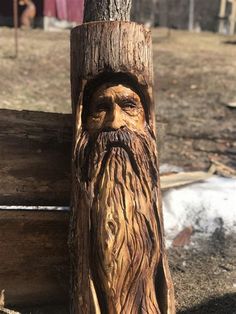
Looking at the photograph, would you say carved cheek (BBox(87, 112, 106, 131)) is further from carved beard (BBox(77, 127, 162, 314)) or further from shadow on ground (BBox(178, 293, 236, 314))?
shadow on ground (BBox(178, 293, 236, 314))

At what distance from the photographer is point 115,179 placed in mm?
2707

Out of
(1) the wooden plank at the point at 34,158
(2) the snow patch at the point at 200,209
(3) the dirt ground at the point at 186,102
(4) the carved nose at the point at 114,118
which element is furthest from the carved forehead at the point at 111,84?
(2) the snow patch at the point at 200,209

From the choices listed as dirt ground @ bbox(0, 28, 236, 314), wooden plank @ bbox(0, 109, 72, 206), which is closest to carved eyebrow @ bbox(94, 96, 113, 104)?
wooden plank @ bbox(0, 109, 72, 206)

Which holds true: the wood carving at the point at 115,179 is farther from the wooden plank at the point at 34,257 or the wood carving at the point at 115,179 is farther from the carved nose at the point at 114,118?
the wooden plank at the point at 34,257

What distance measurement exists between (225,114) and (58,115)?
15.8 feet

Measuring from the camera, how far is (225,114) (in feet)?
25.1

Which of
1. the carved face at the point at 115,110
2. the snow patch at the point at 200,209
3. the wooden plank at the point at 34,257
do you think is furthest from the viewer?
the snow patch at the point at 200,209

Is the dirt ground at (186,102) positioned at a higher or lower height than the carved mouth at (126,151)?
lower

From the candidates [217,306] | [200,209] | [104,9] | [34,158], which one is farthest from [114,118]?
[200,209]

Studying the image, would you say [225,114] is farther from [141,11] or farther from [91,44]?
[141,11]

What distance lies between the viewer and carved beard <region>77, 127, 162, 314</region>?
264 cm

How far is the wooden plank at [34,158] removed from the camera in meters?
3.21

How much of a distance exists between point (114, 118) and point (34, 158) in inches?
29.2

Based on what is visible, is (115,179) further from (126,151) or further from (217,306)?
(217,306)
